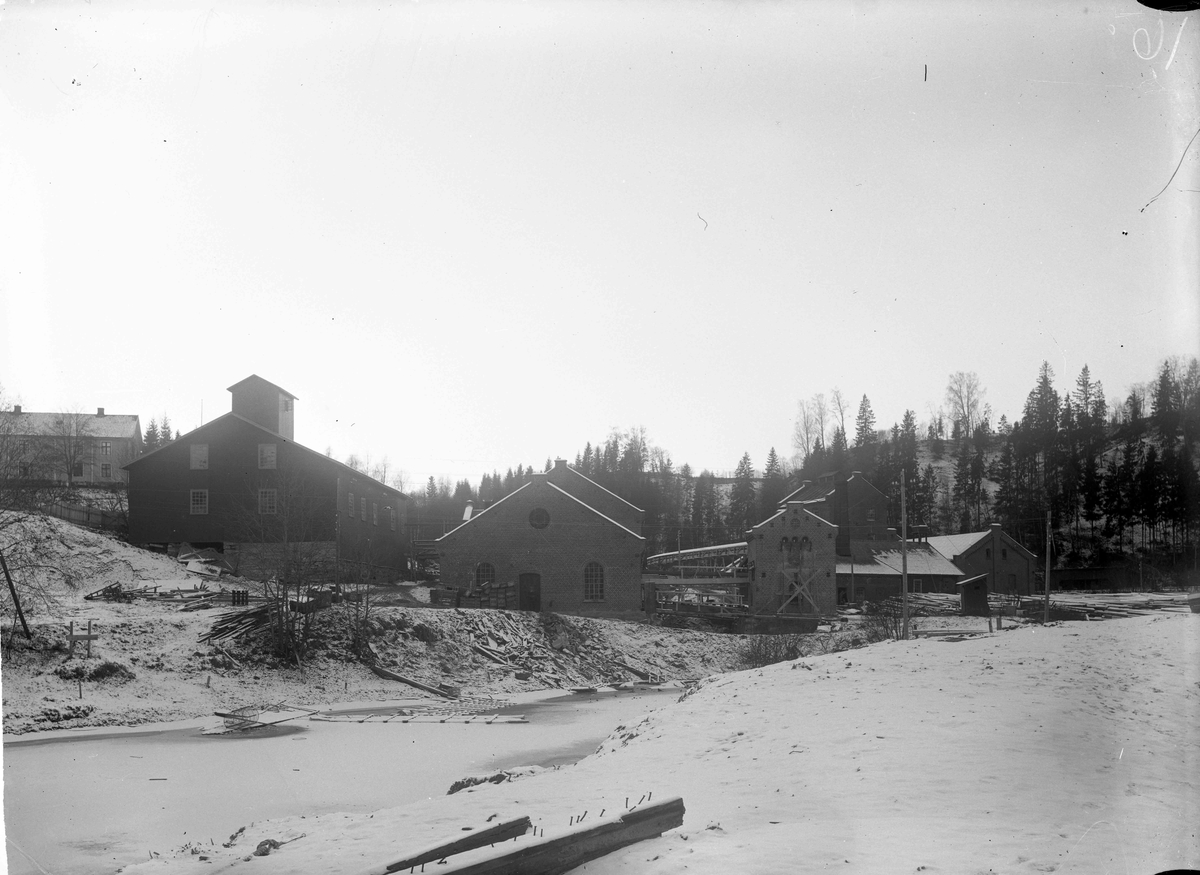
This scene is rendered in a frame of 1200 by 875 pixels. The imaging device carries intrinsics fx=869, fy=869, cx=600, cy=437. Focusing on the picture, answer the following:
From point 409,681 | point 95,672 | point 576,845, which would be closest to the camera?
point 576,845

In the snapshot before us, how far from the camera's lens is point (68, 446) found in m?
46.1

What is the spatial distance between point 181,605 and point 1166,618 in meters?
32.6

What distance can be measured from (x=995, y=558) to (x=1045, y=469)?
9636mm

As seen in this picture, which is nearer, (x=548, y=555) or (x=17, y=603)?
(x=17, y=603)

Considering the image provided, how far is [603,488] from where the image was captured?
178 feet

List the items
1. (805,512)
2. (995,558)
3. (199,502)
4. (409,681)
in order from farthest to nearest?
(199,502), (805,512), (995,558), (409,681)

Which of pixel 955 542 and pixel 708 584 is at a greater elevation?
pixel 955 542

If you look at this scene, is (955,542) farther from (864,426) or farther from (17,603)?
(17,603)

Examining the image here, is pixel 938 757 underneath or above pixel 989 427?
underneath

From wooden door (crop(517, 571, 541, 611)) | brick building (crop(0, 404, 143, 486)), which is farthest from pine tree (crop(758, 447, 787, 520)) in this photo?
brick building (crop(0, 404, 143, 486))

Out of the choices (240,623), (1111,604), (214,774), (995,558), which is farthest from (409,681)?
(995,558)

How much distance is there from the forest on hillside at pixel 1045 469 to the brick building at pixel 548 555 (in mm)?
9074

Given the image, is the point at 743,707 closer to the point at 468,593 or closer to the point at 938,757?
the point at 938,757

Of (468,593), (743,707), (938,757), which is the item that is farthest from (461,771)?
(468,593)
